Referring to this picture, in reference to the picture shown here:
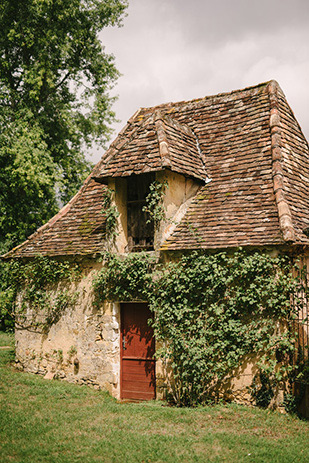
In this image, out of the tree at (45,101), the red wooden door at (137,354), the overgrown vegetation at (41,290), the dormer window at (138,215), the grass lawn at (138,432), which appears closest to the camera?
the grass lawn at (138,432)

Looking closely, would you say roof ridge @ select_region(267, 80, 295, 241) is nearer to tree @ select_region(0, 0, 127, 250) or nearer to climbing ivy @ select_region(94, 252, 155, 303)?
climbing ivy @ select_region(94, 252, 155, 303)

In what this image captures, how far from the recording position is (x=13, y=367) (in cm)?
1180

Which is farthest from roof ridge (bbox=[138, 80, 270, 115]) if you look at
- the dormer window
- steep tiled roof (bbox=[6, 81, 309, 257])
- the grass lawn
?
the grass lawn

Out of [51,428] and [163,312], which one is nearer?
[51,428]

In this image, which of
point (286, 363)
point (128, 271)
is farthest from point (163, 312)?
point (286, 363)

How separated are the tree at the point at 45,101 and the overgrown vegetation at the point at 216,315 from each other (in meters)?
8.92

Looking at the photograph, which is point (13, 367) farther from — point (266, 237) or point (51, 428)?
point (266, 237)

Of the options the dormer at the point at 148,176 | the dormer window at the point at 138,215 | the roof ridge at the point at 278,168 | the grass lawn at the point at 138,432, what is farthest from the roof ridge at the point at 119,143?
the grass lawn at the point at 138,432

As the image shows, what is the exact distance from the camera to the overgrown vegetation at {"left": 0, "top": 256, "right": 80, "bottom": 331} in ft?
35.3

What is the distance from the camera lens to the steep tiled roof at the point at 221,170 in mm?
8750

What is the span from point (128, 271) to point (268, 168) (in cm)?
390

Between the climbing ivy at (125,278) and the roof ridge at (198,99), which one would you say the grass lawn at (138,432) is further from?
the roof ridge at (198,99)

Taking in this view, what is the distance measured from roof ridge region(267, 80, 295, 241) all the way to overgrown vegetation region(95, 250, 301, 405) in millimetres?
625

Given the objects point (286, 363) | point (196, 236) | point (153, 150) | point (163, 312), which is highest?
point (153, 150)
